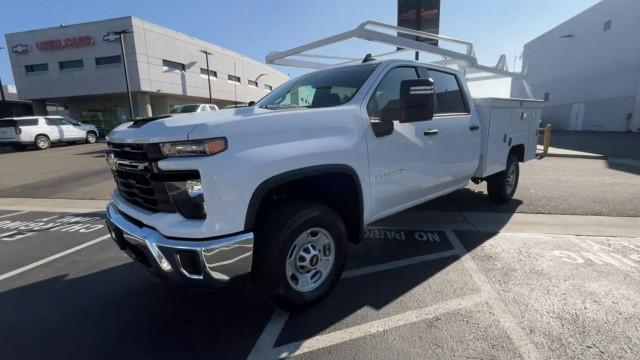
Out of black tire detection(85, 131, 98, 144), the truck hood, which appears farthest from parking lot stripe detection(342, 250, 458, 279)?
black tire detection(85, 131, 98, 144)

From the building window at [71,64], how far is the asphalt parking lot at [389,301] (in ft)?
102

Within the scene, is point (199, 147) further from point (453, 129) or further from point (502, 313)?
point (453, 129)

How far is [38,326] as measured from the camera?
264 cm

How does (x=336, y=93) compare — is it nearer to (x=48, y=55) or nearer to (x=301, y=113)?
(x=301, y=113)

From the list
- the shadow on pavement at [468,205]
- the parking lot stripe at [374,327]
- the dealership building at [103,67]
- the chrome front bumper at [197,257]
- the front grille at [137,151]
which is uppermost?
the dealership building at [103,67]

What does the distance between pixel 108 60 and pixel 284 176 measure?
110 ft

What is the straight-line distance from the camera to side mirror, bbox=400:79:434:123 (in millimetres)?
2680

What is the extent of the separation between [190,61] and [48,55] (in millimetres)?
11772

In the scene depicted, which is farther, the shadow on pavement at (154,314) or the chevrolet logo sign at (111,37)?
the chevrolet logo sign at (111,37)

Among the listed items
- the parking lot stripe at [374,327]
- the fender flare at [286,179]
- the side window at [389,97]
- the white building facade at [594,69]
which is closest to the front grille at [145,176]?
the fender flare at [286,179]

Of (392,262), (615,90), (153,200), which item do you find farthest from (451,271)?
(615,90)

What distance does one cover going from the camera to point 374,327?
2.52 m

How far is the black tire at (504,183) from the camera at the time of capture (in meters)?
5.34

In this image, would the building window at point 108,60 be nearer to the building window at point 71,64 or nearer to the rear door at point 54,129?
the building window at point 71,64
